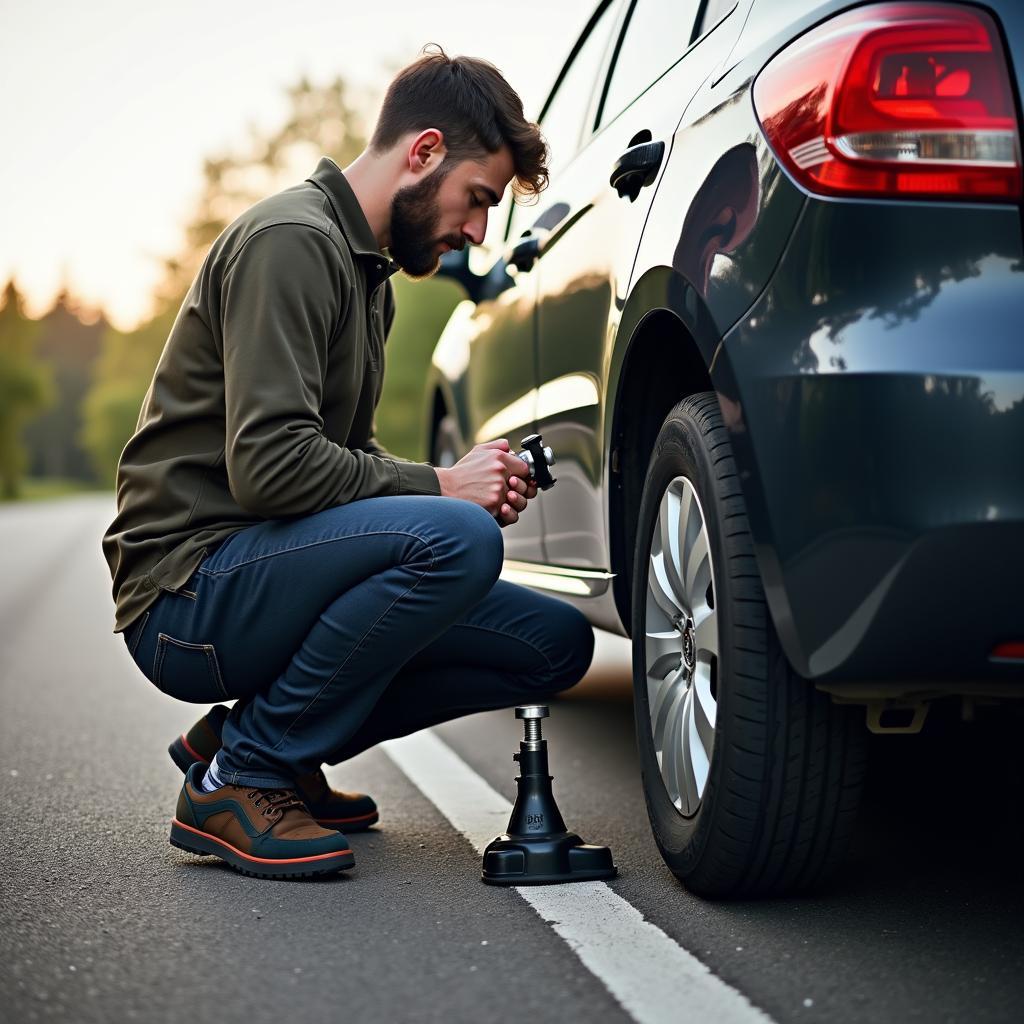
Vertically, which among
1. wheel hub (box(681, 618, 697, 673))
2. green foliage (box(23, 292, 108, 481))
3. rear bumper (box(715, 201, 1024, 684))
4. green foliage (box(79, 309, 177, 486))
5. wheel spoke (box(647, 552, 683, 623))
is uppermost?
rear bumper (box(715, 201, 1024, 684))

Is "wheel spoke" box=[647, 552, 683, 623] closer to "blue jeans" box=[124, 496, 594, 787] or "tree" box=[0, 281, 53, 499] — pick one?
"blue jeans" box=[124, 496, 594, 787]

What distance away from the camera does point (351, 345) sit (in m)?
2.92

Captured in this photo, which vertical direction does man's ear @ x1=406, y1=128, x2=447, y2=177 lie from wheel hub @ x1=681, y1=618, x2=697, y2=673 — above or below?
above

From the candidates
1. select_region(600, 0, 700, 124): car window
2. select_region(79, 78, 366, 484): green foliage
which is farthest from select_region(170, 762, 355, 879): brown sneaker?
select_region(79, 78, 366, 484): green foliage

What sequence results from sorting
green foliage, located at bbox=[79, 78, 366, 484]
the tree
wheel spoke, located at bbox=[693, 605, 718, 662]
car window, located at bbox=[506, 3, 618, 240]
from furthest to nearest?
the tree < green foliage, located at bbox=[79, 78, 366, 484] < car window, located at bbox=[506, 3, 618, 240] < wheel spoke, located at bbox=[693, 605, 718, 662]

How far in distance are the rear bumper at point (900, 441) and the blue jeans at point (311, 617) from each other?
91 cm

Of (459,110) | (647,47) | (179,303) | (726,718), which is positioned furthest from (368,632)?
(179,303)

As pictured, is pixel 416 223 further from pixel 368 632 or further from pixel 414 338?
pixel 414 338

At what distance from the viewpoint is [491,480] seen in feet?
9.58

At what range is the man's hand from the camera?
2.92 m

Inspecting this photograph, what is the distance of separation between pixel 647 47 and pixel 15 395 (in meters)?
71.5

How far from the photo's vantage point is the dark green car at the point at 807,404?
1.90 m

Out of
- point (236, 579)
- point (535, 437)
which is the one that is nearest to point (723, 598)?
point (535, 437)

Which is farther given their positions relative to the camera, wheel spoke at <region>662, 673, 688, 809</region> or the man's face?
the man's face
